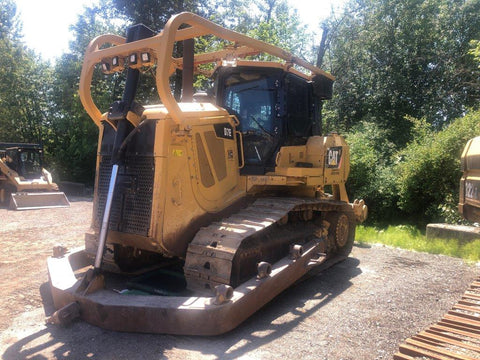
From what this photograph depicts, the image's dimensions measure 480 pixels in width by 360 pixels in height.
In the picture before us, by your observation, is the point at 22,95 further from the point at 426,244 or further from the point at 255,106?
the point at 426,244

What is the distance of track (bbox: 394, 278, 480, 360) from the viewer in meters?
2.93

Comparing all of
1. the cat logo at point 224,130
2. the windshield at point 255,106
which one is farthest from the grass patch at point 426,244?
the cat logo at point 224,130

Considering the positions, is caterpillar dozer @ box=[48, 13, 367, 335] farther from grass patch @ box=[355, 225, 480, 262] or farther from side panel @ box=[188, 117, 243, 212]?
grass patch @ box=[355, 225, 480, 262]

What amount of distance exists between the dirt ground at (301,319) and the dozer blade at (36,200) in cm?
701

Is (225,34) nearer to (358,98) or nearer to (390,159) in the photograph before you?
(390,159)

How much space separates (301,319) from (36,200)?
472 inches

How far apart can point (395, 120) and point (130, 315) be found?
57.0 feet

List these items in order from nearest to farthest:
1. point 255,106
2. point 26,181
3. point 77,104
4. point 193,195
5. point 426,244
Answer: point 193,195 < point 255,106 < point 426,244 < point 26,181 < point 77,104

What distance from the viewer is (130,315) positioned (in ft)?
11.3

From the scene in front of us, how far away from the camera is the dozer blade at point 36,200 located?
12906 mm

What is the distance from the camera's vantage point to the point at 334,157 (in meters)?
6.20

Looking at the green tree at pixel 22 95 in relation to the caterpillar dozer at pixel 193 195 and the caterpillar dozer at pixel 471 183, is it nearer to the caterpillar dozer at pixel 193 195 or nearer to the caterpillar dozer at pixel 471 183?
the caterpillar dozer at pixel 193 195

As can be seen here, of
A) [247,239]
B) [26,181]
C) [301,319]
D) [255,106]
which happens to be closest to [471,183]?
[301,319]

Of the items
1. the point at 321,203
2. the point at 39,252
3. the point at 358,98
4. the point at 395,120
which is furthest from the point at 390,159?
the point at 39,252
